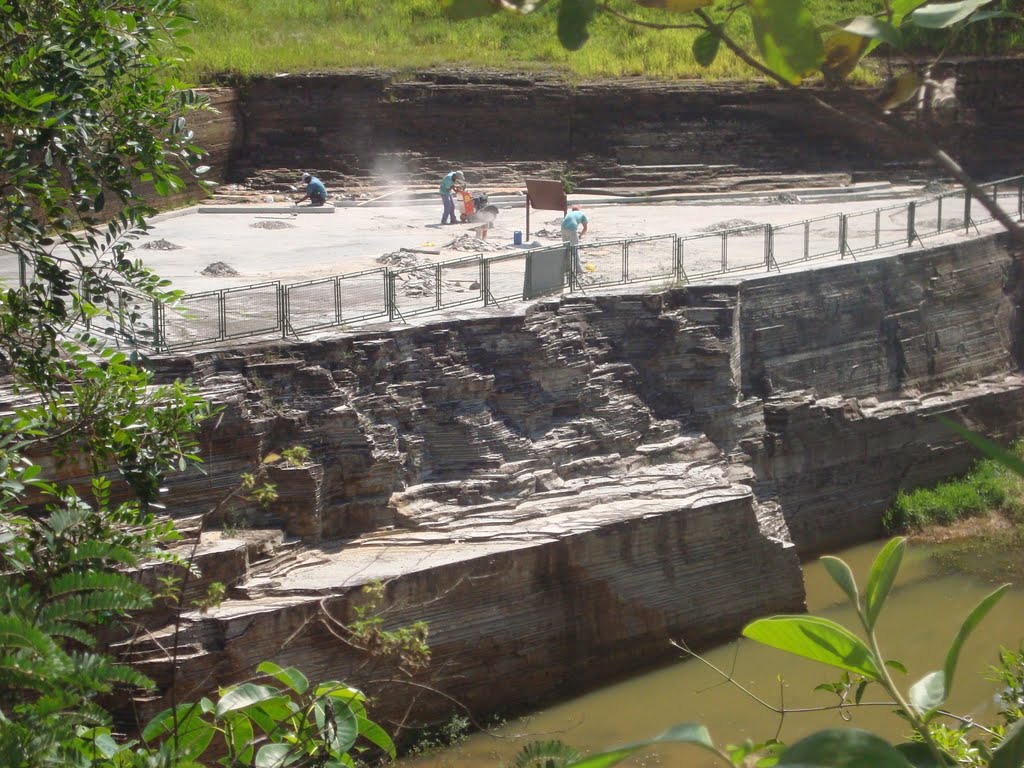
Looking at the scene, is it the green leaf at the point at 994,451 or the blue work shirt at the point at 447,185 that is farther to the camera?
the blue work shirt at the point at 447,185

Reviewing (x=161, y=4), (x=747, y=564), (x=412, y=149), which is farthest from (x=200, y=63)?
(x=161, y=4)

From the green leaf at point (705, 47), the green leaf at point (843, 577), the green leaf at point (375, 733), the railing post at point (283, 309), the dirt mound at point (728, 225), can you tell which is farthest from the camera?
the dirt mound at point (728, 225)

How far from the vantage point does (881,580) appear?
2.02m

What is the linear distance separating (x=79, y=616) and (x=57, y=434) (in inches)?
69.6

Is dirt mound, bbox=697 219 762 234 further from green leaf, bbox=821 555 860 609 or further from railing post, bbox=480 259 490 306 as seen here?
green leaf, bbox=821 555 860 609

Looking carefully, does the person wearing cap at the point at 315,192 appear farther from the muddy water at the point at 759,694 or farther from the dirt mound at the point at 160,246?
the muddy water at the point at 759,694

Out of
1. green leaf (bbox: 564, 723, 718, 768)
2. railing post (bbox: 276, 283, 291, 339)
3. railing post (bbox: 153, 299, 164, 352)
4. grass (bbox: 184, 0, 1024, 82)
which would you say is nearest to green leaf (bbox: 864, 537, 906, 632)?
green leaf (bbox: 564, 723, 718, 768)

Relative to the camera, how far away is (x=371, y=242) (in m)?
17.2

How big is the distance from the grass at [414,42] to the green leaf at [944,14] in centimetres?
2107

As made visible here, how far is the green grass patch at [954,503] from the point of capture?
14.8 meters

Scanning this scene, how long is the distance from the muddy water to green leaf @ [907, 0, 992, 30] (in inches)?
281

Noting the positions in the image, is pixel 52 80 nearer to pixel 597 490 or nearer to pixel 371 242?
pixel 597 490

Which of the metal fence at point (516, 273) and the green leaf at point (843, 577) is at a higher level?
the green leaf at point (843, 577)


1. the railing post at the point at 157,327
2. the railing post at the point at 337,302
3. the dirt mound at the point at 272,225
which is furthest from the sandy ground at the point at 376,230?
the railing post at the point at 157,327
